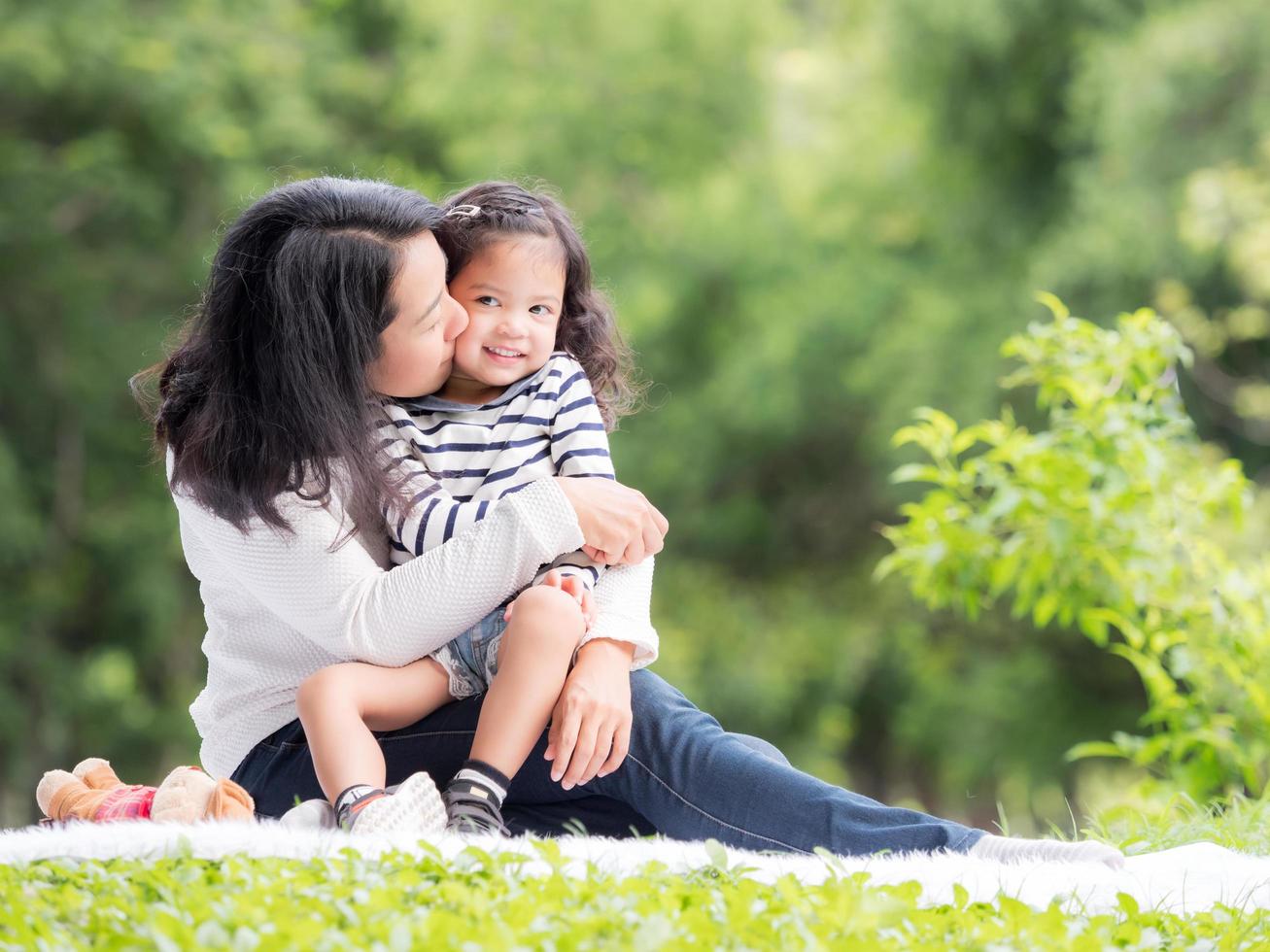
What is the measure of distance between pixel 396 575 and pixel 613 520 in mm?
316

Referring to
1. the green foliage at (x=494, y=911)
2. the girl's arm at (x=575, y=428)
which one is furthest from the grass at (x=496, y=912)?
the girl's arm at (x=575, y=428)

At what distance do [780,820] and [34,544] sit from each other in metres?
7.36

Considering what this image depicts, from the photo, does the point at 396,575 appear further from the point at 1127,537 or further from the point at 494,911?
the point at 1127,537

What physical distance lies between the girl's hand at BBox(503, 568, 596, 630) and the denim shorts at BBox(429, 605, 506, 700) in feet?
0.11

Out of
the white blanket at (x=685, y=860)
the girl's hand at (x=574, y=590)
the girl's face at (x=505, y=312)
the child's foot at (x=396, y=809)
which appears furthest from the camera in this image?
the girl's face at (x=505, y=312)

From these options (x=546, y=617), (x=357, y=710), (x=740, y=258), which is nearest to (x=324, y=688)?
(x=357, y=710)

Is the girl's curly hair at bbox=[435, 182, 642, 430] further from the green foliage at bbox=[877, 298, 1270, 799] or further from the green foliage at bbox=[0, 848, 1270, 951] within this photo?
the green foliage at bbox=[0, 848, 1270, 951]

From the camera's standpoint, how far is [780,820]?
6.48ft

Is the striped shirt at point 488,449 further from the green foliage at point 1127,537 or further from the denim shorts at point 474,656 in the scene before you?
the green foliage at point 1127,537

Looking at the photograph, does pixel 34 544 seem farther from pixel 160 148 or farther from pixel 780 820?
pixel 780 820

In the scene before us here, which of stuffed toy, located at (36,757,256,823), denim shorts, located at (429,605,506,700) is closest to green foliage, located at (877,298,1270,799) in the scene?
denim shorts, located at (429,605,506,700)

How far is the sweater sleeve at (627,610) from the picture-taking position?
6.70 ft

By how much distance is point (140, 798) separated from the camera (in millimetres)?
2057

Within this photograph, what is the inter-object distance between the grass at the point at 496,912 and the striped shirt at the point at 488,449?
1.91ft
